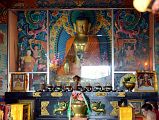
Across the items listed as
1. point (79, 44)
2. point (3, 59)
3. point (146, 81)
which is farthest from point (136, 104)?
point (3, 59)

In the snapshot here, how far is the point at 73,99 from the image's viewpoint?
6.35 metres

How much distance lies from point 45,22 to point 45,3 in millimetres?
386

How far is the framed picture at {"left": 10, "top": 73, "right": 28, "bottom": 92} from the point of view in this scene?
7.00m

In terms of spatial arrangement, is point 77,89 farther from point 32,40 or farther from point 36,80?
point 32,40

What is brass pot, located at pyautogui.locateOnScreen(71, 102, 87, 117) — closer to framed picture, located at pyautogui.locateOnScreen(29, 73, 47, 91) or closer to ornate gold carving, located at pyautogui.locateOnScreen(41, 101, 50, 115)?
ornate gold carving, located at pyautogui.locateOnScreen(41, 101, 50, 115)

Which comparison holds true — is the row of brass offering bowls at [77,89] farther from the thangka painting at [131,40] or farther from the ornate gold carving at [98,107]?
the thangka painting at [131,40]

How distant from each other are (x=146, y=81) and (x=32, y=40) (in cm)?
242

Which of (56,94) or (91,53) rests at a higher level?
(91,53)

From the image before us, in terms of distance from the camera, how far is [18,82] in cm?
704

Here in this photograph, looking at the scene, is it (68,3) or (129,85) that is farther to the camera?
(68,3)

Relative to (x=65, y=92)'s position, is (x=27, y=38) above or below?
above

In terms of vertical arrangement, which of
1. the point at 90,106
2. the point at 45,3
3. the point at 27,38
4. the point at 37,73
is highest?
the point at 45,3

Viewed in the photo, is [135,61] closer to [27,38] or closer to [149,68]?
[149,68]

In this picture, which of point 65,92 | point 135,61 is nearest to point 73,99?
point 65,92
